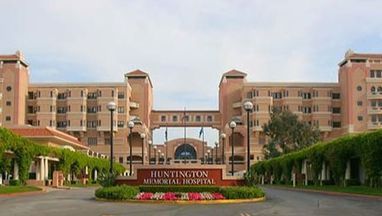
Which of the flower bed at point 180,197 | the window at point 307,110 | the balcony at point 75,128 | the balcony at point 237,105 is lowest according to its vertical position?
the flower bed at point 180,197

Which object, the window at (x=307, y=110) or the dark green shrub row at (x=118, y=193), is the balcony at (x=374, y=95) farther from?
the dark green shrub row at (x=118, y=193)

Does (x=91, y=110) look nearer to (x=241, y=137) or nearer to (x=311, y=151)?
(x=241, y=137)

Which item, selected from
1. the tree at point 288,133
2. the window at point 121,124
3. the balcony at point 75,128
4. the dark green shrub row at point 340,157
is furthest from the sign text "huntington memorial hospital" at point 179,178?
the window at point 121,124

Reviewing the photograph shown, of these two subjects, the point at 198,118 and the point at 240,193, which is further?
the point at 198,118

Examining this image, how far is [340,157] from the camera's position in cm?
4906

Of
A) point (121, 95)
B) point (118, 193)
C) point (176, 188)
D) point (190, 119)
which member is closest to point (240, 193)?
point (176, 188)

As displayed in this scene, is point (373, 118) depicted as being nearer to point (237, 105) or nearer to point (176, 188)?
point (237, 105)

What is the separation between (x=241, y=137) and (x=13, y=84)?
4797 cm

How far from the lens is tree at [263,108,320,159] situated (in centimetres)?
9738

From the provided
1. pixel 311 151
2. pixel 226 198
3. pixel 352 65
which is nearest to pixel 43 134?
A: pixel 311 151

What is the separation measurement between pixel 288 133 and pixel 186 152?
5082cm

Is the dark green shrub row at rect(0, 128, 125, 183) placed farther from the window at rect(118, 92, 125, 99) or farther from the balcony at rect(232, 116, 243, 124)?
the balcony at rect(232, 116, 243, 124)

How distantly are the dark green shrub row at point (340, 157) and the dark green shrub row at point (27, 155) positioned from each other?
762 inches

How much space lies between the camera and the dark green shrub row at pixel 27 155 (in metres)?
47.4
